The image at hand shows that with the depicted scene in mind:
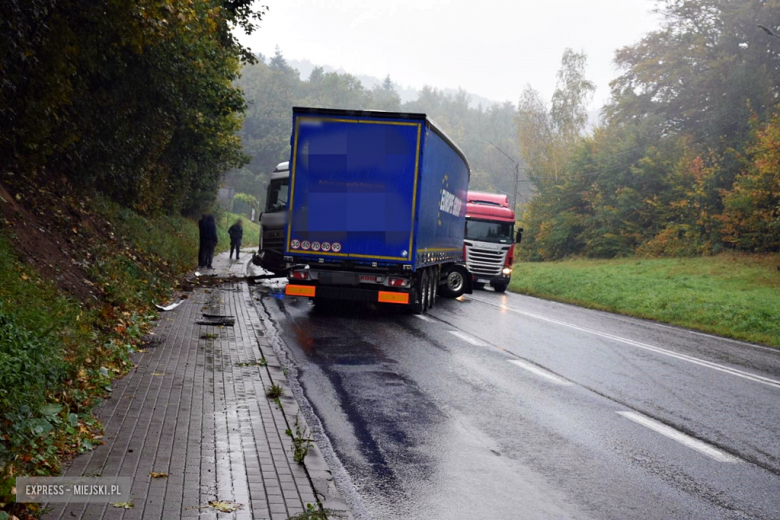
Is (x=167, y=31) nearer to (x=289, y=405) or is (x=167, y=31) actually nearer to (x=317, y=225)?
(x=317, y=225)

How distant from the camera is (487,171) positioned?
146000mm

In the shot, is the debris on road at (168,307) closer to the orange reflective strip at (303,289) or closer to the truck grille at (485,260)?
the orange reflective strip at (303,289)

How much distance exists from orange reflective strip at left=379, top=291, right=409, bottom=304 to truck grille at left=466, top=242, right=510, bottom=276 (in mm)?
12079

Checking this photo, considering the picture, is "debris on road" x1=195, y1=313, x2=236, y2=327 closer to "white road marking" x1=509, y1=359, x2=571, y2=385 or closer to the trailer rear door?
the trailer rear door

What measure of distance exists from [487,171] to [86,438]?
143m

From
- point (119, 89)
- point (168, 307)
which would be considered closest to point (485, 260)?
point (119, 89)

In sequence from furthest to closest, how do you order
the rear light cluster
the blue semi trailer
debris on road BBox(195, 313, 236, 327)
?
the rear light cluster, the blue semi trailer, debris on road BBox(195, 313, 236, 327)

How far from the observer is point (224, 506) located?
4.64 m

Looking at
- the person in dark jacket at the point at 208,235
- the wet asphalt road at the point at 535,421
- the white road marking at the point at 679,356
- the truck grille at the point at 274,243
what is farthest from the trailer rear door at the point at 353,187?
the person in dark jacket at the point at 208,235

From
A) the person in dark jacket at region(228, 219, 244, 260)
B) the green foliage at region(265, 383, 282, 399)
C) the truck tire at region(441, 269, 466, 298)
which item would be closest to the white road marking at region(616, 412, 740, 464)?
the green foliage at region(265, 383, 282, 399)

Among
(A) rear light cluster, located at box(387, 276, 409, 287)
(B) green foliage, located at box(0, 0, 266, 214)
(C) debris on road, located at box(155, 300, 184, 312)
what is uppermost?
(B) green foliage, located at box(0, 0, 266, 214)

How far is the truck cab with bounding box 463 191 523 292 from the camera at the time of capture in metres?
26.7

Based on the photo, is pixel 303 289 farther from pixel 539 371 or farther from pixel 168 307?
pixel 539 371

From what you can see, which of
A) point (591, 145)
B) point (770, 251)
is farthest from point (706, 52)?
point (770, 251)
